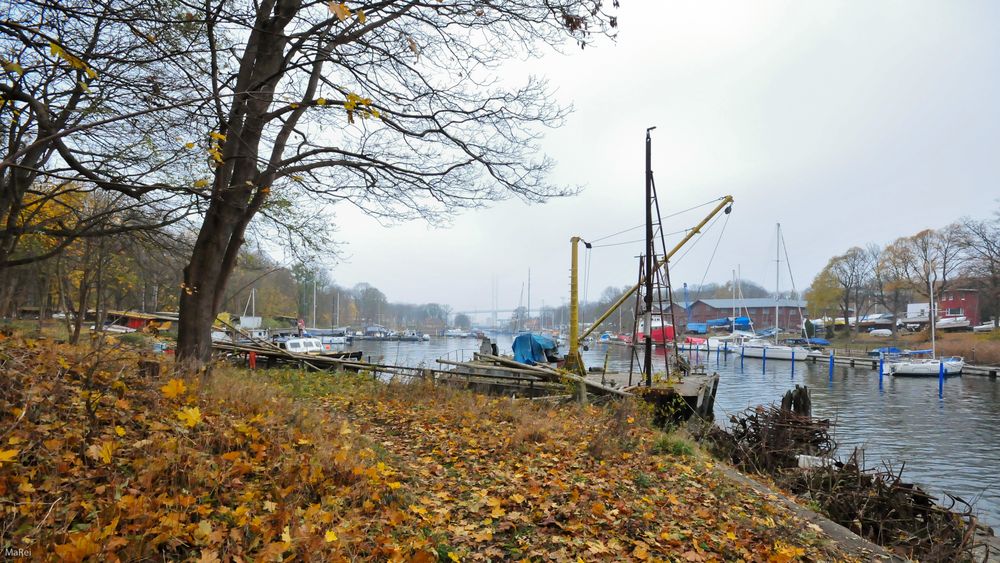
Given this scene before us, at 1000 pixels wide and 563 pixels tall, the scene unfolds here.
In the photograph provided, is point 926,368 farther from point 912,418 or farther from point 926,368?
point 912,418

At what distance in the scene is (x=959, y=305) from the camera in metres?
71.8

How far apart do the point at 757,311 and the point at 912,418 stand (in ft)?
296

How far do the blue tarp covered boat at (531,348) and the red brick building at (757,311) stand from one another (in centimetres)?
7941

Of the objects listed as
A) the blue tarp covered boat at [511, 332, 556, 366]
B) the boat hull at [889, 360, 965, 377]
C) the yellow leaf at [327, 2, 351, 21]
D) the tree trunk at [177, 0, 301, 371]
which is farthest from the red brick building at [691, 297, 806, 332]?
the yellow leaf at [327, 2, 351, 21]

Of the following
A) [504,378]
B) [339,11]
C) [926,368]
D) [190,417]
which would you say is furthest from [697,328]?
[339,11]

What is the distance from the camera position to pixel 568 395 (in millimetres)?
11578

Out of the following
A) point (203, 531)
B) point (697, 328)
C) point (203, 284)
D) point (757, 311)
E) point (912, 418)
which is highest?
point (203, 284)

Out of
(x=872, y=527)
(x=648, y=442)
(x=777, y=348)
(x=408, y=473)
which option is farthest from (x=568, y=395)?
(x=777, y=348)

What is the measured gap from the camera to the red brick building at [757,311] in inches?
3863

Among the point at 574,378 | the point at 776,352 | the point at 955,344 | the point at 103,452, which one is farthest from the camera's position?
the point at 776,352

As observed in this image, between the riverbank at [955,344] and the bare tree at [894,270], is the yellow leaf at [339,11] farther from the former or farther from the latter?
the bare tree at [894,270]

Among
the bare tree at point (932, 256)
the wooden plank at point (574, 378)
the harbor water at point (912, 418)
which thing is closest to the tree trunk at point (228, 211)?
the harbor water at point (912, 418)

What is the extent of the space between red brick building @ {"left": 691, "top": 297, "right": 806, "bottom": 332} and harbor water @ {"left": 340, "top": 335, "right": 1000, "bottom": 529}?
58.2 metres

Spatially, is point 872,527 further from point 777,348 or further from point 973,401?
point 777,348
